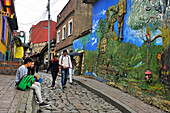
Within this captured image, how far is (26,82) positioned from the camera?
16.6ft

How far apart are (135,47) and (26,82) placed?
4.03 m

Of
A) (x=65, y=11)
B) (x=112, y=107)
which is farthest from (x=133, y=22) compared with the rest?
(x=65, y=11)

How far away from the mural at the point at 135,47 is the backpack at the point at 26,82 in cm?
356

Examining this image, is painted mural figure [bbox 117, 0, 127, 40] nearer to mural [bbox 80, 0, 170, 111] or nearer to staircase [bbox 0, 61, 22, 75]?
mural [bbox 80, 0, 170, 111]

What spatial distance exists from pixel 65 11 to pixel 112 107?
54.8 feet

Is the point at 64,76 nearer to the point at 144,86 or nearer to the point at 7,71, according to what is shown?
the point at 144,86

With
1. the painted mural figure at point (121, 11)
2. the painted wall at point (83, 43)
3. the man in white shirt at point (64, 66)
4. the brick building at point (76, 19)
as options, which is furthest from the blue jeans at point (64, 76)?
the brick building at point (76, 19)

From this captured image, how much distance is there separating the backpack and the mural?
3.56 metres

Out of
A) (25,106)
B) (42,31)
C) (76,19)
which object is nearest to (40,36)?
(42,31)

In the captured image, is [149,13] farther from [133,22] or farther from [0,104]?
[0,104]

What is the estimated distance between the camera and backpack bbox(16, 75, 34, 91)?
5.04m

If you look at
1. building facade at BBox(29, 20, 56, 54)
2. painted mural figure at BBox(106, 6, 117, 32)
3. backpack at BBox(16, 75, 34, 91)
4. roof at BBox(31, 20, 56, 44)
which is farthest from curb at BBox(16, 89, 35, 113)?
building facade at BBox(29, 20, 56, 54)

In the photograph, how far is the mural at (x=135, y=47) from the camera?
5133mm

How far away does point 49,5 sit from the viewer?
21.0m
